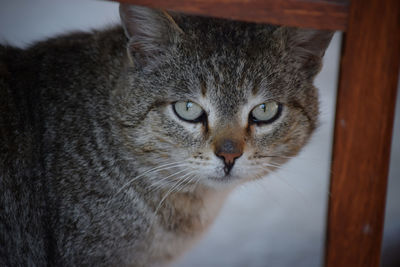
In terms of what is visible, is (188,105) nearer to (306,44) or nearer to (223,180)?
(223,180)

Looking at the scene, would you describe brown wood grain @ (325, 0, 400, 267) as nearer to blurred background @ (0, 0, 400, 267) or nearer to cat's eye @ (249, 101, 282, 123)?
cat's eye @ (249, 101, 282, 123)

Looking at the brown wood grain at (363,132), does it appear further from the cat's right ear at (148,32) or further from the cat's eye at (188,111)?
the cat's right ear at (148,32)

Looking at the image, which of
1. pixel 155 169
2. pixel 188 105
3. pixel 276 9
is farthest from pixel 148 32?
pixel 276 9

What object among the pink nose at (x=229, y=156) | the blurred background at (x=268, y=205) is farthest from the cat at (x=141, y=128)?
the blurred background at (x=268, y=205)

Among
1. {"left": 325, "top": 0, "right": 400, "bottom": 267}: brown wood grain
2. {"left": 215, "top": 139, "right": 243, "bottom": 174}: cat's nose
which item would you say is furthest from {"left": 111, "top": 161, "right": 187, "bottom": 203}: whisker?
{"left": 325, "top": 0, "right": 400, "bottom": 267}: brown wood grain

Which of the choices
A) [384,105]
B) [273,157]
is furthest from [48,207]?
[384,105]

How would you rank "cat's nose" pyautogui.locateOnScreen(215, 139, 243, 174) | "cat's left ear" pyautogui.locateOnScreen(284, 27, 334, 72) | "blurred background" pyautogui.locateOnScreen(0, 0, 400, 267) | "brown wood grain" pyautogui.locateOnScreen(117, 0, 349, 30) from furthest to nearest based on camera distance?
"blurred background" pyautogui.locateOnScreen(0, 0, 400, 267) → "cat's left ear" pyautogui.locateOnScreen(284, 27, 334, 72) → "cat's nose" pyautogui.locateOnScreen(215, 139, 243, 174) → "brown wood grain" pyautogui.locateOnScreen(117, 0, 349, 30)
